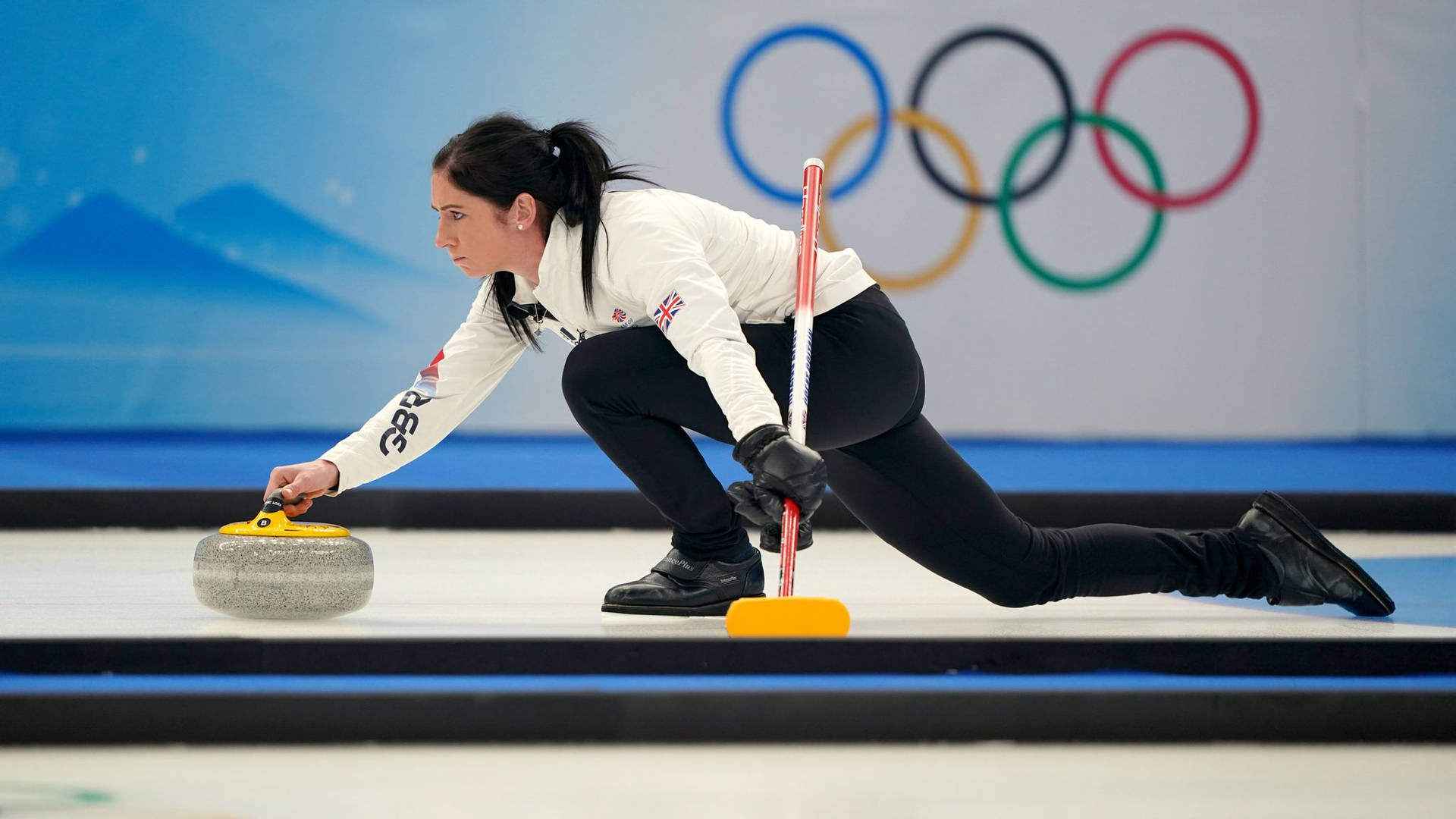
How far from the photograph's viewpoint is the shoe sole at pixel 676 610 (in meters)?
2.12

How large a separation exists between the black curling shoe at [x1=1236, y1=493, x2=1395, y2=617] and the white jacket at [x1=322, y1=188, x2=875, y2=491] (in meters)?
0.69

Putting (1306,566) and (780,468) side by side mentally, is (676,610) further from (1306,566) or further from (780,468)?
(1306,566)

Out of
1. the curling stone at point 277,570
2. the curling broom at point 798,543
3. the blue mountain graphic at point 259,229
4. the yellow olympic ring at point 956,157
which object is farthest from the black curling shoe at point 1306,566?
the blue mountain graphic at point 259,229

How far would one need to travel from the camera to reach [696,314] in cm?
188

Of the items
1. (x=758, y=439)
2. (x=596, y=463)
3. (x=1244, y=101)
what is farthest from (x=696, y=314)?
(x=1244, y=101)

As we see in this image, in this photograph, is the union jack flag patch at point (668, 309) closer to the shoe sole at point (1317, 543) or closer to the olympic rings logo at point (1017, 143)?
the shoe sole at point (1317, 543)

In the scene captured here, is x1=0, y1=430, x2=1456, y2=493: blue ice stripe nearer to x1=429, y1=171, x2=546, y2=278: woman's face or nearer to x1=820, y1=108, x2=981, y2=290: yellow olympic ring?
x1=820, y1=108, x2=981, y2=290: yellow olympic ring

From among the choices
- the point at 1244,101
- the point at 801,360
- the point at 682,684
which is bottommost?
the point at 682,684

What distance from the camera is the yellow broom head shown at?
1.78m

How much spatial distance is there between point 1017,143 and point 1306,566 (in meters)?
4.19

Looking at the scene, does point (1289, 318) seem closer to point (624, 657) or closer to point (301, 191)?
point (301, 191)

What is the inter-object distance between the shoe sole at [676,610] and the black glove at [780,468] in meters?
0.31

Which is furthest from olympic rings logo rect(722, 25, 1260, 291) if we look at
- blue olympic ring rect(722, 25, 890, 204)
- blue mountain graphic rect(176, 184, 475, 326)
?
blue mountain graphic rect(176, 184, 475, 326)

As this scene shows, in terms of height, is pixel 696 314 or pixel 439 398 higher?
pixel 696 314
